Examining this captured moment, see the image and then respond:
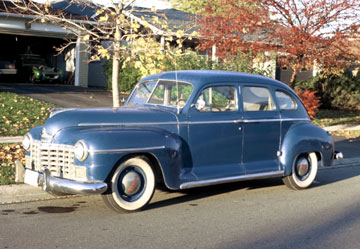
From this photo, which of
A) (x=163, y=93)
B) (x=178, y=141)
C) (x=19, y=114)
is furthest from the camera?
(x=19, y=114)

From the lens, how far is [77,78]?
25.6 metres

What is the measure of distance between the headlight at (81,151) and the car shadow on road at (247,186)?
53.3 inches

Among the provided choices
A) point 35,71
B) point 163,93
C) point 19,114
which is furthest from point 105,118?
point 35,71

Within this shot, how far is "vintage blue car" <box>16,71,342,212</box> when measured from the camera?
6273mm

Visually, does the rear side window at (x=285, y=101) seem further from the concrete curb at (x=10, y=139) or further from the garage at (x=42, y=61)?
the garage at (x=42, y=61)

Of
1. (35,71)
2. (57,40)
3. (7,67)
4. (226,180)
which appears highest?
(57,40)

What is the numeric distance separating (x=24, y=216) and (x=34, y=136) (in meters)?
1.11

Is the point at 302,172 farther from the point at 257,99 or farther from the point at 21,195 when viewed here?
the point at 21,195

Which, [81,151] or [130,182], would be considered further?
[130,182]

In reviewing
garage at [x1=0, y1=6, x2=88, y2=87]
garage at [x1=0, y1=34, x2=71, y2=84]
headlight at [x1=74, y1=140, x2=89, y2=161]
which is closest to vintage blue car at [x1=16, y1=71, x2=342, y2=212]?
headlight at [x1=74, y1=140, x2=89, y2=161]

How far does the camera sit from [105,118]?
6633mm

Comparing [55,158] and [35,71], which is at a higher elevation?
[35,71]

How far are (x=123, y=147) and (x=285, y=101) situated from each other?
350cm

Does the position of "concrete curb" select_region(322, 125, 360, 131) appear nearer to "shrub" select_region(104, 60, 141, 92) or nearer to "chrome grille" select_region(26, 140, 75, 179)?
"shrub" select_region(104, 60, 141, 92)
